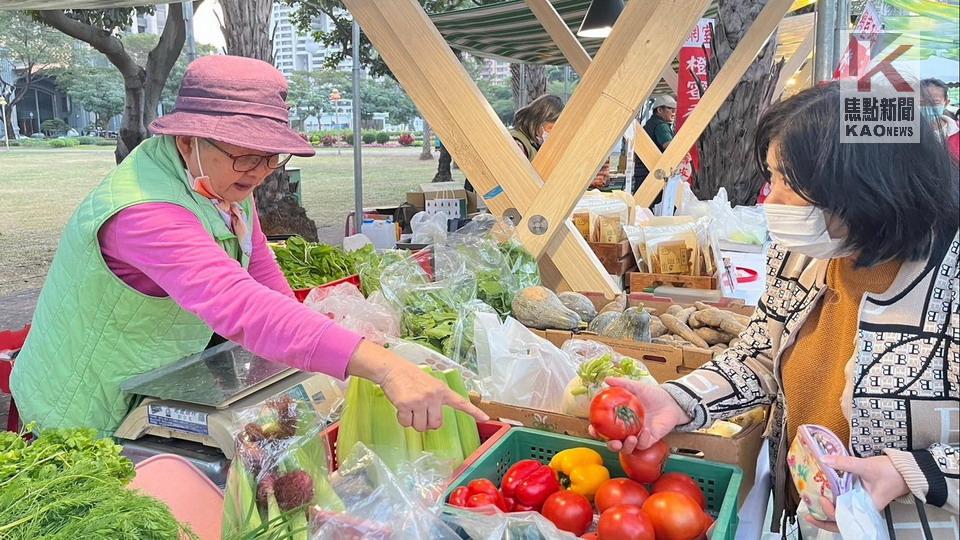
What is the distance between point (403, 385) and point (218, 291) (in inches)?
20.1

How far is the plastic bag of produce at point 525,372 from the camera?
2396 mm

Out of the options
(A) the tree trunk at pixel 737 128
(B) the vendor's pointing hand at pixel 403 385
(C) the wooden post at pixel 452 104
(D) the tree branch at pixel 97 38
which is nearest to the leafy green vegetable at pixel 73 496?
(B) the vendor's pointing hand at pixel 403 385

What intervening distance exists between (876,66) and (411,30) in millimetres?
2593

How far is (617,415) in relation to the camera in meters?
1.85

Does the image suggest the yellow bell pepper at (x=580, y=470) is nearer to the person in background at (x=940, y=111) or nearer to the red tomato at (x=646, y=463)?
the red tomato at (x=646, y=463)

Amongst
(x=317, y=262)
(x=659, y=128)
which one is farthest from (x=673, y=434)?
(x=659, y=128)

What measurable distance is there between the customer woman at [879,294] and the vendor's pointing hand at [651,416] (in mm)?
349

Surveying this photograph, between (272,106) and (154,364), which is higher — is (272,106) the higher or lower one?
the higher one

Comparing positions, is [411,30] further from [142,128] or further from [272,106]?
[142,128]

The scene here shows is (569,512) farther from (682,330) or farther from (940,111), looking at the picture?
(682,330)

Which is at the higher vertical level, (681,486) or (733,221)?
(733,221)

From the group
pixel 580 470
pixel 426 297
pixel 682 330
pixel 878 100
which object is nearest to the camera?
pixel 878 100

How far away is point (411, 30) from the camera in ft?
11.4

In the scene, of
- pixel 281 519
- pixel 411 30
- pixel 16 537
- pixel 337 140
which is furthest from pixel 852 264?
pixel 337 140
